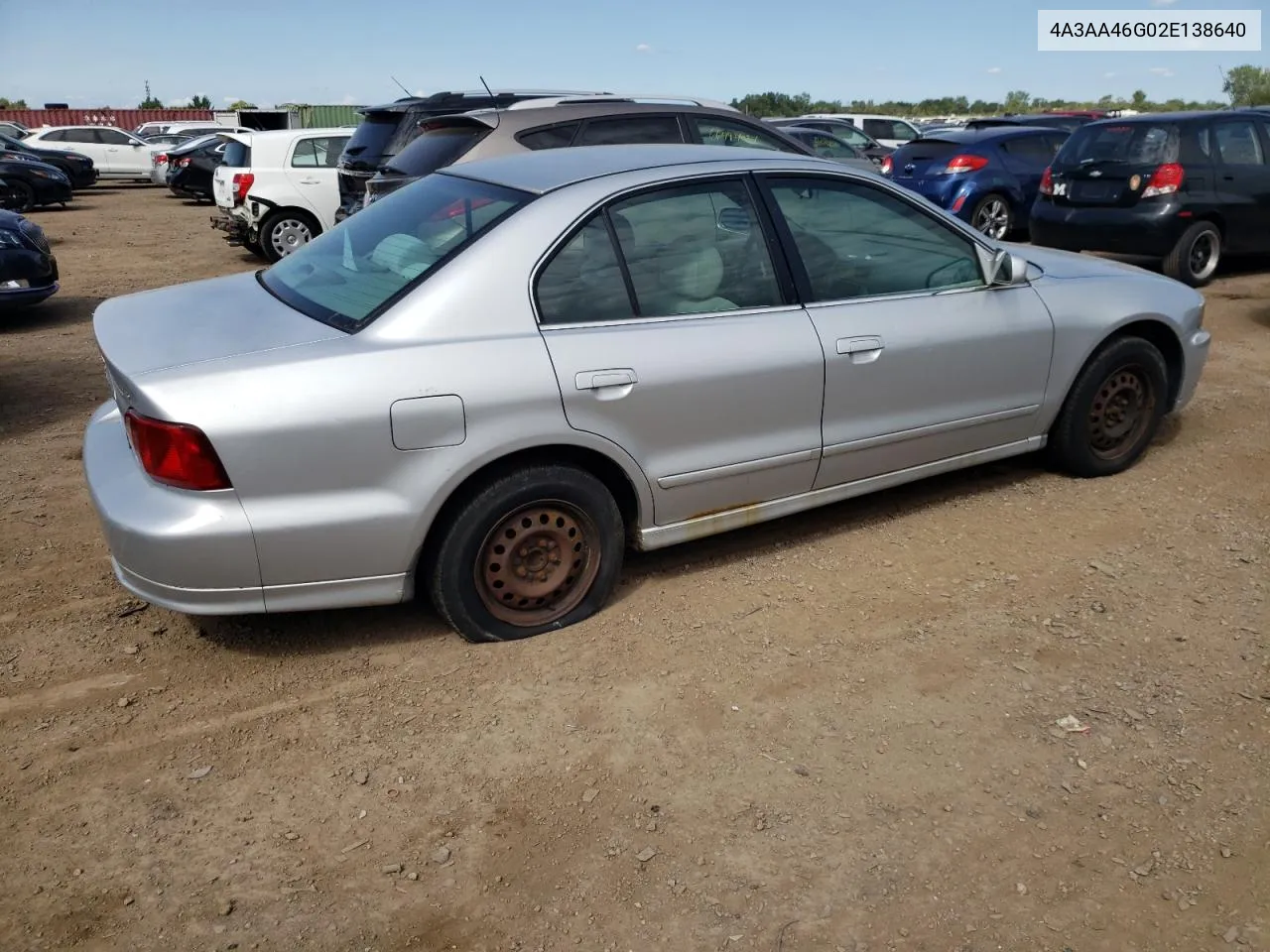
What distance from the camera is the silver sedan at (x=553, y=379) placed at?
131 inches

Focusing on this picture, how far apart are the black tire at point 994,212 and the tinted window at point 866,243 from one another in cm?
816

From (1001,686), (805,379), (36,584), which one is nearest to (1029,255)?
(805,379)

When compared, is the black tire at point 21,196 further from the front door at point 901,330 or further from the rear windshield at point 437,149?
the front door at point 901,330

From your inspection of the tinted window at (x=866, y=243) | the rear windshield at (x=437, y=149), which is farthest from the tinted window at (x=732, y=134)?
the tinted window at (x=866, y=243)

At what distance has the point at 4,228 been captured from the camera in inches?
351

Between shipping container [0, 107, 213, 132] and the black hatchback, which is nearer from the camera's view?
the black hatchback

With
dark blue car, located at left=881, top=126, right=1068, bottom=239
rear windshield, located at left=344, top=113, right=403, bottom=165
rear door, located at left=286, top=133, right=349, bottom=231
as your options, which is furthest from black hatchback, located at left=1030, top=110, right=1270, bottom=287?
rear door, located at left=286, top=133, right=349, bottom=231

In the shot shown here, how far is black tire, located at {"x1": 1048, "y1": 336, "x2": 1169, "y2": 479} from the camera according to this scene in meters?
5.08

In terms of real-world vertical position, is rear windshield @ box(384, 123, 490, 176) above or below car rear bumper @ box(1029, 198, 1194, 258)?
above

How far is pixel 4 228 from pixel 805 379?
7.68 metres

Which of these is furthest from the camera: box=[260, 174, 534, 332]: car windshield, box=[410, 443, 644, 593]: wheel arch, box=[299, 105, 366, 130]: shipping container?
box=[299, 105, 366, 130]: shipping container

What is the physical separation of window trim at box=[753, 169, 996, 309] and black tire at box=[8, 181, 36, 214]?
19.5 metres

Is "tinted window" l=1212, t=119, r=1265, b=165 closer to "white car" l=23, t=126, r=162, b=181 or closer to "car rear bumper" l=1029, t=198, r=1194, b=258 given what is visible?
"car rear bumper" l=1029, t=198, r=1194, b=258

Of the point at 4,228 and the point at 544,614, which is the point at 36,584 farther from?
the point at 4,228
